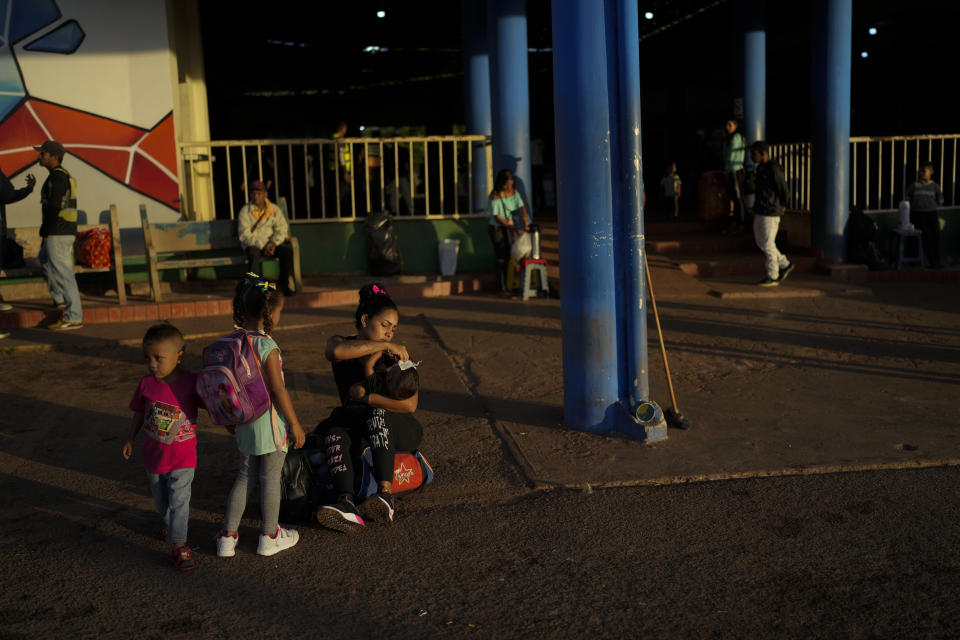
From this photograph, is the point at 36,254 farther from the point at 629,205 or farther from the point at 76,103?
the point at 629,205

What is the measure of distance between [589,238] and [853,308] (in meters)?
5.46

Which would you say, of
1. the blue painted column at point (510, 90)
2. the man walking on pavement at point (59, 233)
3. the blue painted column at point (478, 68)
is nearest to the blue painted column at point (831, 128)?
the blue painted column at point (510, 90)

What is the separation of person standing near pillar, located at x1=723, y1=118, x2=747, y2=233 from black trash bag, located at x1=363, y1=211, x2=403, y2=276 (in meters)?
5.70

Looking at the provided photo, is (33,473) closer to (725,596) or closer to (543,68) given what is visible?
(725,596)

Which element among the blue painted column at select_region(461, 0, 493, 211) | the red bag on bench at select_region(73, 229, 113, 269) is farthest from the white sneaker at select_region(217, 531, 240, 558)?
the blue painted column at select_region(461, 0, 493, 211)

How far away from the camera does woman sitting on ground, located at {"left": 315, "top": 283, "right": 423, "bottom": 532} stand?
4691 mm

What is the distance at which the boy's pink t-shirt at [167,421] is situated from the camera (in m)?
4.08

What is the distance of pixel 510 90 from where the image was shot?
12.4m

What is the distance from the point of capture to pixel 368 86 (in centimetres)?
2748

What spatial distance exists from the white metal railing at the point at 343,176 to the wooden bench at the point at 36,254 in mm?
1602

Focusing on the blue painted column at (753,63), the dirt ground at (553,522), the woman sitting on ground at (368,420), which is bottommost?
the dirt ground at (553,522)

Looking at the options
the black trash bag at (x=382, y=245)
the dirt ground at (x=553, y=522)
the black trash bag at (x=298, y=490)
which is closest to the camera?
the dirt ground at (x=553, y=522)

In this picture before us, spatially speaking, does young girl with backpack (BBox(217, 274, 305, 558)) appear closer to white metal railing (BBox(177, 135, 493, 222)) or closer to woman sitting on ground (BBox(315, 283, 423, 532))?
woman sitting on ground (BBox(315, 283, 423, 532))

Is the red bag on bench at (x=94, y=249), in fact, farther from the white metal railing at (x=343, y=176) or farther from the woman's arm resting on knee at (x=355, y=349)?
the woman's arm resting on knee at (x=355, y=349)
